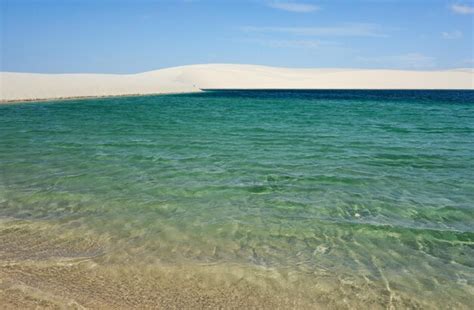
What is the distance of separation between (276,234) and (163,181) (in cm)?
A: 395

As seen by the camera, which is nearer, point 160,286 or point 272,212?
point 160,286

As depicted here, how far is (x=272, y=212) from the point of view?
741 cm

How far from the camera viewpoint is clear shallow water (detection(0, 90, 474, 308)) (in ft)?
17.1

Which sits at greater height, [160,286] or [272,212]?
[272,212]

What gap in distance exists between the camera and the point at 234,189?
349 inches

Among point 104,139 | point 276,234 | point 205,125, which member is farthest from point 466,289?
point 205,125

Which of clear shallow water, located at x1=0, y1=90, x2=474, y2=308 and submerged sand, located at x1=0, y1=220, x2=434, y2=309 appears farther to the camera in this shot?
clear shallow water, located at x1=0, y1=90, x2=474, y2=308

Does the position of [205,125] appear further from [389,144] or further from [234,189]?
[234,189]

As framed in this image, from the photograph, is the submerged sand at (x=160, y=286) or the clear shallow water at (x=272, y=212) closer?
the submerged sand at (x=160, y=286)

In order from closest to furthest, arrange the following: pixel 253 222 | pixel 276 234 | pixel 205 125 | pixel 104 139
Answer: pixel 276 234 → pixel 253 222 → pixel 104 139 → pixel 205 125

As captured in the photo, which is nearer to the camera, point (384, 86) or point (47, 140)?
point (47, 140)

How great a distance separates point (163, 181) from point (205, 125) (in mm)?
13341

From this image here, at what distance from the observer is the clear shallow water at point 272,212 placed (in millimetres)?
5207

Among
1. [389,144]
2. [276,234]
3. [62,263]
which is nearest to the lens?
[62,263]
